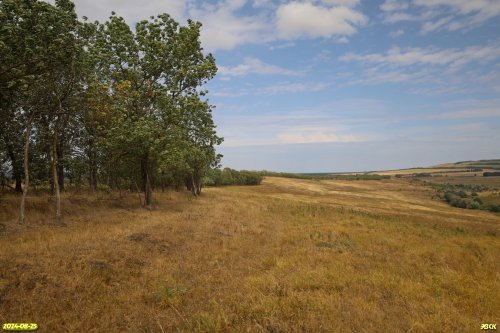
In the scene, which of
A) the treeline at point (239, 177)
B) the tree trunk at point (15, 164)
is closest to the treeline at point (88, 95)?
the tree trunk at point (15, 164)

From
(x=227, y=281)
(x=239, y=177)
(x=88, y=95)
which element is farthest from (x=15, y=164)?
(x=239, y=177)

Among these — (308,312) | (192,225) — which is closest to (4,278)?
(308,312)

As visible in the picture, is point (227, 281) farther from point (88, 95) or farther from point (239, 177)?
point (239, 177)

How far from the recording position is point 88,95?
17.8 meters

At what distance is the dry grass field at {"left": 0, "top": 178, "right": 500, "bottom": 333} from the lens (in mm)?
7656

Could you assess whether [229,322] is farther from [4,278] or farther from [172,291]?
[4,278]

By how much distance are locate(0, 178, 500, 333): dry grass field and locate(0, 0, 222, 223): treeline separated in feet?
14.7

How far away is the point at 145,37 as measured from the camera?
2395 centimetres

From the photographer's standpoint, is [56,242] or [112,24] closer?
[56,242]

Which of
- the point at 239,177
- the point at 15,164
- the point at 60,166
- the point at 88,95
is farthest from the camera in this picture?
the point at 239,177

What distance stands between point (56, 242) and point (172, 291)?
646cm

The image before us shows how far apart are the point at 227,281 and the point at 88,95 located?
45.6ft

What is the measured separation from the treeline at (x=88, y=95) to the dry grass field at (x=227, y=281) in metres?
4.49

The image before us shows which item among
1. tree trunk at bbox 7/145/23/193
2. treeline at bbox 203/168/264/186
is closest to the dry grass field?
tree trunk at bbox 7/145/23/193
